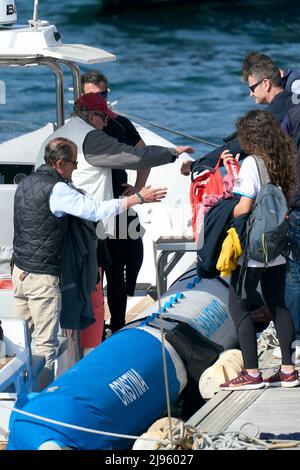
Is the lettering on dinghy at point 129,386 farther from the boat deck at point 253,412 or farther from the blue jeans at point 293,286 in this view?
the blue jeans at point 293,286

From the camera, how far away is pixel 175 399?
663 centimetres

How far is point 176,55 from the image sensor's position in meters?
26.7

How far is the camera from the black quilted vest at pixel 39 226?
6.48 m

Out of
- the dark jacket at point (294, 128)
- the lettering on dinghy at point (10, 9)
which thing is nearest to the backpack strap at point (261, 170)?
the dark jacket at point (294, 128)

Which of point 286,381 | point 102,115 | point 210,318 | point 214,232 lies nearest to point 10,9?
point 102,115

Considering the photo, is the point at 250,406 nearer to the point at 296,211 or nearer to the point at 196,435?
the point at 196,435

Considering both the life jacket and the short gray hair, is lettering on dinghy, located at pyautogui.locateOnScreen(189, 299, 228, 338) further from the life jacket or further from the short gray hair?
the short gray hair

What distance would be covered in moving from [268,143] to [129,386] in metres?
1.31

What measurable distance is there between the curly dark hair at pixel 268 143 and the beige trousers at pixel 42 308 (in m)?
1.35

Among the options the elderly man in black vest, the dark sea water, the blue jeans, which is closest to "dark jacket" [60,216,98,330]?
the elderly man in black vest

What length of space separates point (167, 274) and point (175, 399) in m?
1.76

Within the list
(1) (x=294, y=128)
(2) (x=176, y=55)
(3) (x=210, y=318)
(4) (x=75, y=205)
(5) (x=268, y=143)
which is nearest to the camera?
(5) (x=268, y=143)

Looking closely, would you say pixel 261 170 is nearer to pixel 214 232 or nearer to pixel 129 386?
pixel 214 232
